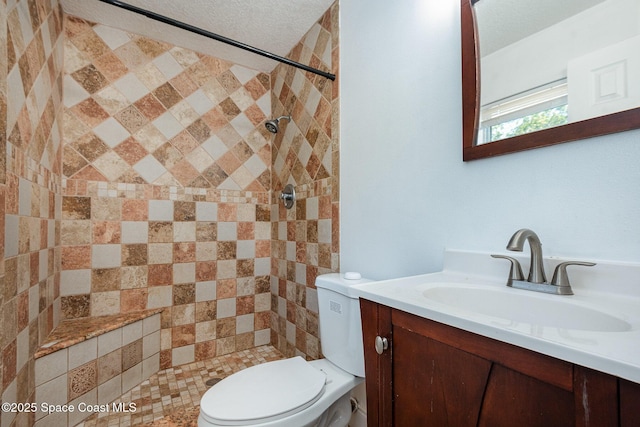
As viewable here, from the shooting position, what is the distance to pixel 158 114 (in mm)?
2014

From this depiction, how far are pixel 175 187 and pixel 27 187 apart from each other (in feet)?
2.80

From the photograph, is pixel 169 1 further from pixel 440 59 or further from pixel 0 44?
pixel 440 59

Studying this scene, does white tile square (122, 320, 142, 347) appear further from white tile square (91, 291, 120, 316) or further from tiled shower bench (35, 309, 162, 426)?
white tile square (91, 291, 120, 316)

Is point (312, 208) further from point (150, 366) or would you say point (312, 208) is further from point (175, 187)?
point (150, 366)

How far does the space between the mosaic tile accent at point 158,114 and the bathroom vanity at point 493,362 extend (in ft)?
5.81

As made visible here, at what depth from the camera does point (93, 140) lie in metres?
1.83

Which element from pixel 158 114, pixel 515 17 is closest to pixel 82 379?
pixel 158 114

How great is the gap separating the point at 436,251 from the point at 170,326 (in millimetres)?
1838

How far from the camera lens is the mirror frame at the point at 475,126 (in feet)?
2.58

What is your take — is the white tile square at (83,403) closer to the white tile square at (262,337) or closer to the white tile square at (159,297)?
the white tile square at (159,297)

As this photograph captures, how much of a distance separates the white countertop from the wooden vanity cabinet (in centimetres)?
2

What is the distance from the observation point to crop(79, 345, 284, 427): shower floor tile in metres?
1.49

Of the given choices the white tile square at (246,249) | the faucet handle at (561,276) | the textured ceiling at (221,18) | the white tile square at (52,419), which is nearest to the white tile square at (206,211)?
the white tile square at (246,249)

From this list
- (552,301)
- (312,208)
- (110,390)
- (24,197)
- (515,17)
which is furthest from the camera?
(312,208)
